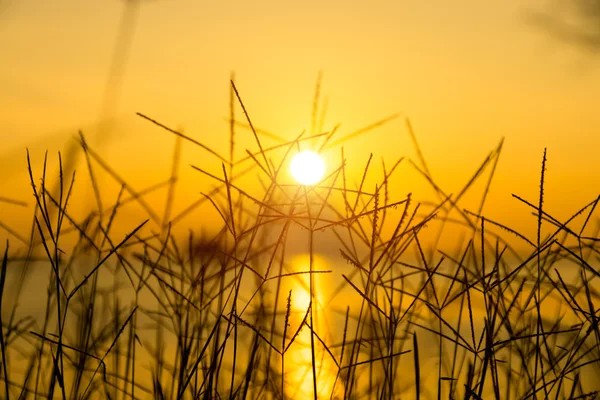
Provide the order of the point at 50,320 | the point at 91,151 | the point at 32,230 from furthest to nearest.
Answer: the point at 50,320, the point at 32,230, the point at 91,151

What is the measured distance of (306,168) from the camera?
140cm

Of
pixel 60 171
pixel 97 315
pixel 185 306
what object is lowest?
pixel 60 171

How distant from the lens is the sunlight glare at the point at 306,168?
4.46 feet

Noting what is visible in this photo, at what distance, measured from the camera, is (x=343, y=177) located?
1.54 m

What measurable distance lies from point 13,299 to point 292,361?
0.76m

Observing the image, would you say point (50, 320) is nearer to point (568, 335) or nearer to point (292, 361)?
point (292, 361)

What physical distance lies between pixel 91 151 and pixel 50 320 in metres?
0.76

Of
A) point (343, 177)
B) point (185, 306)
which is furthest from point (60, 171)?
point (185, 306)

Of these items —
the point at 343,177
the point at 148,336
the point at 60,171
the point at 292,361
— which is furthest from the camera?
the point at 148,336

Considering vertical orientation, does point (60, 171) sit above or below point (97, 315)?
below

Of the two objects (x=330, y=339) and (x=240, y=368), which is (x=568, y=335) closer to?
(x=330, y=339)

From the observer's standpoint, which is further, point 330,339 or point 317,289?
point 330,339

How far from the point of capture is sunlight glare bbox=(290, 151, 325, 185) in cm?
136

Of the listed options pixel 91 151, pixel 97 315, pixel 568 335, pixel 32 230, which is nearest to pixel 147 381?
pixel 97 315
